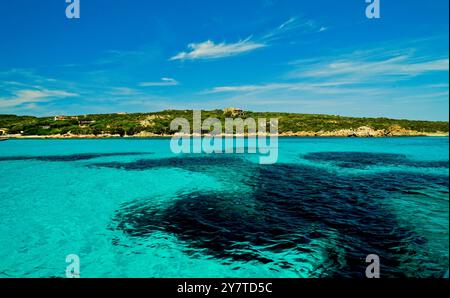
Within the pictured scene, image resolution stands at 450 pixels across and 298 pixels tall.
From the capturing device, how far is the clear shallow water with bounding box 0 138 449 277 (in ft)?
26.2

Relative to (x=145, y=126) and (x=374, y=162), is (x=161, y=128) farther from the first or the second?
(x=374, y=162)

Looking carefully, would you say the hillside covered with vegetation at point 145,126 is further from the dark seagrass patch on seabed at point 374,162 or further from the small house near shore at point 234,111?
the dark seagrass patch on seabed at point 374,162

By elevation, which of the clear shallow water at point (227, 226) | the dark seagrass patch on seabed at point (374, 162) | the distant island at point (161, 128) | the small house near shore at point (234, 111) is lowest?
the clear shallow water at point (227, 226)

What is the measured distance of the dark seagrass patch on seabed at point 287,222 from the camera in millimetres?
8453

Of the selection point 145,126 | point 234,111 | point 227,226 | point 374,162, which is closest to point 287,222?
point 227,226

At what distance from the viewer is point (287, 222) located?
1111cm

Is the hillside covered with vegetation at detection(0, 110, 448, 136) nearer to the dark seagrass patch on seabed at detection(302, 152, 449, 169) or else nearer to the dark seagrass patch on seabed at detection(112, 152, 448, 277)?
the dark seagrass patch on seabed at detection(302, 152, 449, 169)

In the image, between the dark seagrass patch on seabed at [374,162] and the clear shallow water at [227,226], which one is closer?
the clear shallow water at [227,226]

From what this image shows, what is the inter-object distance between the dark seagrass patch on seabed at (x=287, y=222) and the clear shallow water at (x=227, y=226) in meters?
0.05

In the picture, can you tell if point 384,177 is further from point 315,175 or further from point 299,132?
point 299,132

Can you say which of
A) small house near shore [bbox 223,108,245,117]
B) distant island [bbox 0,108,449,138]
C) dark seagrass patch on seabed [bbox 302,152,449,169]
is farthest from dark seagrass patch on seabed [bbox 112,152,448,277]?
small house near shore [bbox 223,108,245,117]

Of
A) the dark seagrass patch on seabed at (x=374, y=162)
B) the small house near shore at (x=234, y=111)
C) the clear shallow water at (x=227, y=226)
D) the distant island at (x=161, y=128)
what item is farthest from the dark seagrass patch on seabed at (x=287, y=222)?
the small house near shore at (x=234, y=111)
